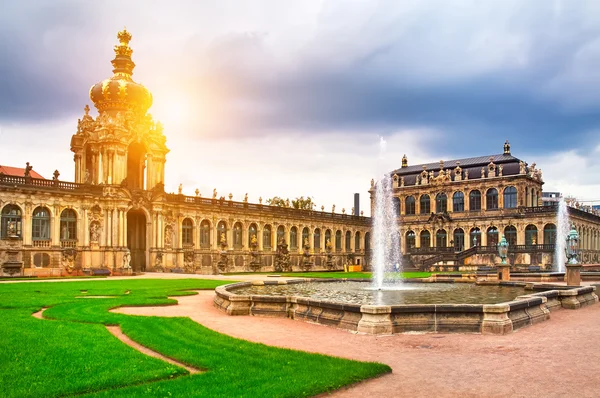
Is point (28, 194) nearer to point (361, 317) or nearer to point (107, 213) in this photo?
point (107, 213)

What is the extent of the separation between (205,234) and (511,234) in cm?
Result: 4505

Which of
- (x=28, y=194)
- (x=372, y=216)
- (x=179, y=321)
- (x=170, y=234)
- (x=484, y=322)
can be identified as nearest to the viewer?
(x=484, y=322)

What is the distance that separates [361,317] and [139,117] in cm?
5114

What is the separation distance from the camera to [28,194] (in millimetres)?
49406

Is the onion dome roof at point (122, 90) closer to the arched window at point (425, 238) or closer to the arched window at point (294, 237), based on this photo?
the arched window at point (294, 237)

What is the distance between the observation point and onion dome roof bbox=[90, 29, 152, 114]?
198 feet

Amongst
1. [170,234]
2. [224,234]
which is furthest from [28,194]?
[224,234]

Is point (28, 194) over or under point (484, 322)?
over

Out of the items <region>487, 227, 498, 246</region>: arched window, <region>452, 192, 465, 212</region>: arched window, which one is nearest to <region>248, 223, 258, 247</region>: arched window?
<region>452, 192, 465, 212</region>: arched window

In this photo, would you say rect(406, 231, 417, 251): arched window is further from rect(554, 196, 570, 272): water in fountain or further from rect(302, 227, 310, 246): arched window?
rect(554, 196, 570, 272): water in fountain

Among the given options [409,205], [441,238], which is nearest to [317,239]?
→ [409,205]

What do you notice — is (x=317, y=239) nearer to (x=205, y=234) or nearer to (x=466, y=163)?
(x=205, y=234)

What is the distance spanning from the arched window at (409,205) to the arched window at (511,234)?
16.2 meters

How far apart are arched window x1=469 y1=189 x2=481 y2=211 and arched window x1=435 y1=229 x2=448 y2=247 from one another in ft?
19.3
